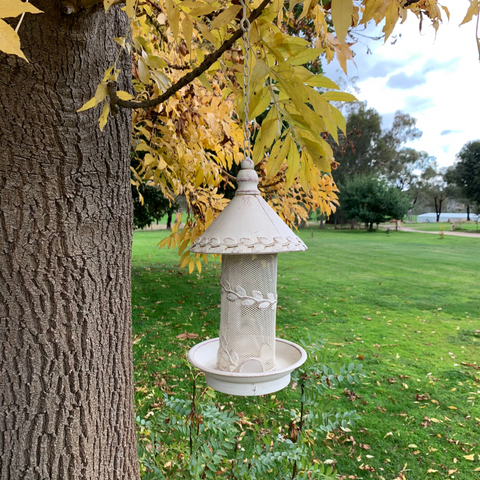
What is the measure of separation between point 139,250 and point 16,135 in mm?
18170

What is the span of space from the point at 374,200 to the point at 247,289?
117 ft

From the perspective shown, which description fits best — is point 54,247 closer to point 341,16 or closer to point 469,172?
point 341,16

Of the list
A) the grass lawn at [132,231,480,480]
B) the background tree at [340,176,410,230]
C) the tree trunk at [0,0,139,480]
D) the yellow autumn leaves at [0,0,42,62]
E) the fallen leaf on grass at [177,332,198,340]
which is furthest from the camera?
the background tree at [340,176,410,230]

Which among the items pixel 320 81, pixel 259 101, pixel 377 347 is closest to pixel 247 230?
pixel 259 101

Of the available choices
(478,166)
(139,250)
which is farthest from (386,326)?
(478,166)

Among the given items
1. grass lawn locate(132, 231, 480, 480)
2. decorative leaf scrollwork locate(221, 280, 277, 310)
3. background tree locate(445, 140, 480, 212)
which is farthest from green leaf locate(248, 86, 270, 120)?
background tree locate(445, 140, 480, 212)

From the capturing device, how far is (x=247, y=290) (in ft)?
5.27

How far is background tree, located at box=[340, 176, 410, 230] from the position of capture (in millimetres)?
34594

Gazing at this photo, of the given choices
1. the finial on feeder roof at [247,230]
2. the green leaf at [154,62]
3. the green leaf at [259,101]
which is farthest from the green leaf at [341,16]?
the green leaf at [154,62]

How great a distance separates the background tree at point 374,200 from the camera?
113 feet

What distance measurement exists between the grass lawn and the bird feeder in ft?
2.08

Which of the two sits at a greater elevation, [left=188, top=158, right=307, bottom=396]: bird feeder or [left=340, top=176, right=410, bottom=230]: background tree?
[left=340, top=176, right=410, bottom=230]: background tree

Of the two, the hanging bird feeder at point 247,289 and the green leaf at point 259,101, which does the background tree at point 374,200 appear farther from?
the green leaf at point 259,101

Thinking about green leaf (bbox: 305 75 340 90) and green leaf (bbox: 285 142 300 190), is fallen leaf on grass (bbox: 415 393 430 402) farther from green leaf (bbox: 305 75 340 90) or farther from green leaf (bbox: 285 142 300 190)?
green leaf (bbox: 305 75 340 90)
